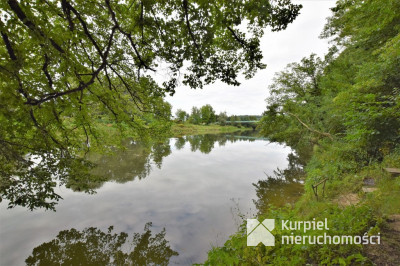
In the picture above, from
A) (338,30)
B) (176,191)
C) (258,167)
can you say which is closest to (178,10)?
(176,191)

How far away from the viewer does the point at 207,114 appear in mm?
87188

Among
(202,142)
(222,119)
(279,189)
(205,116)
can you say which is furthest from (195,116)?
(279,189)

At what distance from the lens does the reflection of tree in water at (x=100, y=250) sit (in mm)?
5844

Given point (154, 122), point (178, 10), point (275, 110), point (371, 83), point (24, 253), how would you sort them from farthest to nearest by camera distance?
point (275, 110) < point (154, 122) < point (371, 83) < point (24, 253) < point (178, 10)

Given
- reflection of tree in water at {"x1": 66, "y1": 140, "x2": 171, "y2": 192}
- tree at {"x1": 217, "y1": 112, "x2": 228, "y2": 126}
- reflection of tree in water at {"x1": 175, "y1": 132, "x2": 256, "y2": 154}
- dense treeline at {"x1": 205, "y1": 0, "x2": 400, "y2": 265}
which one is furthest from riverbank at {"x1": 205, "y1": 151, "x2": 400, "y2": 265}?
tree at {"x1": 217, "y1": 112, "x2": 228, "y2": 126}

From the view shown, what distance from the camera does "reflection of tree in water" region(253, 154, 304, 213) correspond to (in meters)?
9.80

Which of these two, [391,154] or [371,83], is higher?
[371,83]

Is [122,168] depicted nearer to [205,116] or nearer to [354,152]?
[354,152]

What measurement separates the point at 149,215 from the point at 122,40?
7.37 m

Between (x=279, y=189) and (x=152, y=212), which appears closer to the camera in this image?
(x=152, y=212)

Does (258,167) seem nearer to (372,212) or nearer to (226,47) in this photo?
(372,212)

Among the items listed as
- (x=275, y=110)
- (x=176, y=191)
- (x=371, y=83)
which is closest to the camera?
(x=371, y=83)

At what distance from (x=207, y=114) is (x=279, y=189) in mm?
76565

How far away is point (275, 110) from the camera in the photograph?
603 inches
